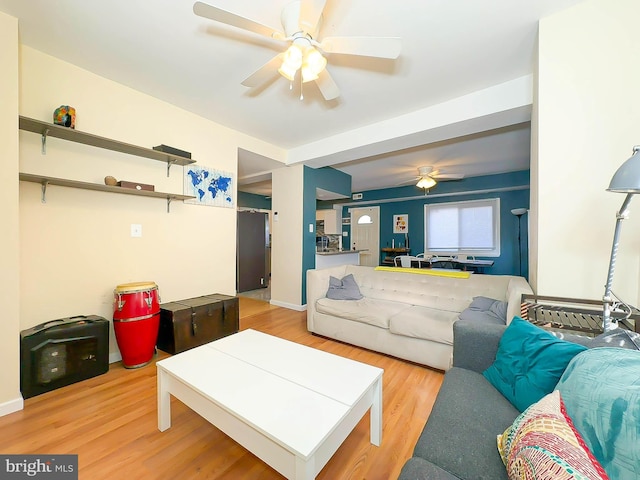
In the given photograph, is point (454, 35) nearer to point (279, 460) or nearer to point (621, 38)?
point (621, 38)

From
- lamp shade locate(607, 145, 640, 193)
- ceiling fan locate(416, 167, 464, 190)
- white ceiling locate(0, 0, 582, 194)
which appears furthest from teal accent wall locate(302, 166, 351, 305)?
lamp shade locate(607, 145, 640, 193)

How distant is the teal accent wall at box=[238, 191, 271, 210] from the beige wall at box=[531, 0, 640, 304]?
19.7ft

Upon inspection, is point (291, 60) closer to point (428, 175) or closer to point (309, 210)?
point (309, 210)

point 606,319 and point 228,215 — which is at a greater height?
point 228,215

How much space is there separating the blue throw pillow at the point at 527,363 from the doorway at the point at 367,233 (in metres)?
6.20

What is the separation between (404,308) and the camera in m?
2.71

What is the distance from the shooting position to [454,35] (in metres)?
1.83

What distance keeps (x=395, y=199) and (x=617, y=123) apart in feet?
17.6

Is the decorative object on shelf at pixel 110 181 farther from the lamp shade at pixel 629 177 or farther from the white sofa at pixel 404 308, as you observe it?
the lamp shade at pixel 629 177

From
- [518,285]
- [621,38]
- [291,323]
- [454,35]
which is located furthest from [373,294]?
[621,38]

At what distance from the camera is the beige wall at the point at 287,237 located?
14.0 feet

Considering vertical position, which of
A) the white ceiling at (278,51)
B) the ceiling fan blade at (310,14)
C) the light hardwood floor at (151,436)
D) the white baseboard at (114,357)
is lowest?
the light hardwood floor at (151,436)

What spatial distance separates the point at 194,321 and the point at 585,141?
3.51m

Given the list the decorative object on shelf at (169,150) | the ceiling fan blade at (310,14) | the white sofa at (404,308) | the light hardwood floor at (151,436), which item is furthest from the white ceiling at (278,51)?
the light hardwood floor at (151,436)
